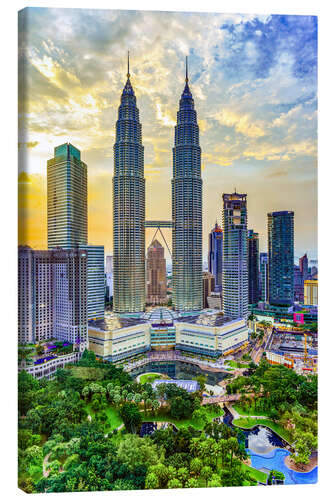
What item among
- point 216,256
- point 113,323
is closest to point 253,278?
point 216,256

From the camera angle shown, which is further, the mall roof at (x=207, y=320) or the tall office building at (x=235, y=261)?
the tall office building at (x=235, y=261)

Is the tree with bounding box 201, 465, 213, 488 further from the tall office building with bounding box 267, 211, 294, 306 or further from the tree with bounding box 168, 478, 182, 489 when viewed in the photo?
the tall office building with bounding box 267, 211, 294, 306

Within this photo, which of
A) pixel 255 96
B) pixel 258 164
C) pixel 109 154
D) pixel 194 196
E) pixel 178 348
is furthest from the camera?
pixel 194 196

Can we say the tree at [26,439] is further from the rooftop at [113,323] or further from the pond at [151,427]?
the rooftop at [113,323]

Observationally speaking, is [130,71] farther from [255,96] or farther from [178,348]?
[178,348]

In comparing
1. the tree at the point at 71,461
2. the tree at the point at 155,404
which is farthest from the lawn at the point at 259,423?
the tree at the point at 71,461

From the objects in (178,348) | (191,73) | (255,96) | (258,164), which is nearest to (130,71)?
(191,73)

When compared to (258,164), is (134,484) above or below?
below
